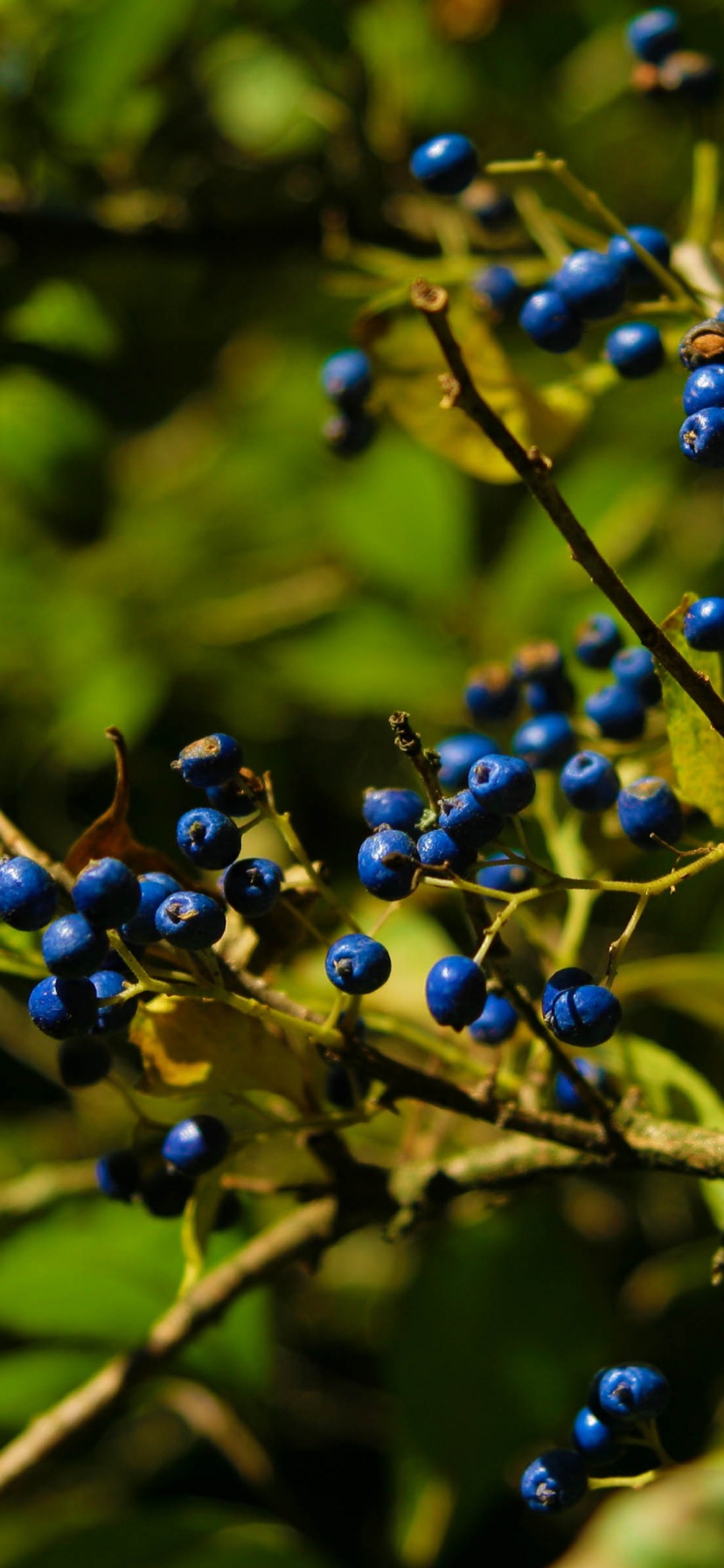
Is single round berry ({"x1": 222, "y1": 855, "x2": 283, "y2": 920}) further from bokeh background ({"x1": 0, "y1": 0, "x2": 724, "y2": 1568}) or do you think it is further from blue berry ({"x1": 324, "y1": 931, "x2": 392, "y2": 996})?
bokeh background ({"x1": 0, "y1": 0, "x2": 724, "y2": 1568})

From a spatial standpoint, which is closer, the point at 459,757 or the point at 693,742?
the point at 693,742

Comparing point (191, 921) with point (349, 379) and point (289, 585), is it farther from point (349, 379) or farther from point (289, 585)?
point (289, 585)

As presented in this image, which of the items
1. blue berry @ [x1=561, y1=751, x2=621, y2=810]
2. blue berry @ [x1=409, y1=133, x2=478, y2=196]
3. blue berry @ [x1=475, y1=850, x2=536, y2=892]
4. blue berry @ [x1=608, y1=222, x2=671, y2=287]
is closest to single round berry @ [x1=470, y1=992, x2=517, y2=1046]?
blue berry @ [x1=475, y1=850, x2=536, y2=892]

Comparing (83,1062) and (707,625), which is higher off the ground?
(707,625)

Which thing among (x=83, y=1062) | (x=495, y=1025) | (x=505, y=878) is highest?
(x=83, y=1062)

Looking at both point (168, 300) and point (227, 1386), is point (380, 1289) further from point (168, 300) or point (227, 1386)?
point (168, 300)

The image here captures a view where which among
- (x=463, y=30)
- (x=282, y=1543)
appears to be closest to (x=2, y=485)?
(x=463, y=30)

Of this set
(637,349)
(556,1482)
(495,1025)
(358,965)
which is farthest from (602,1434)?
(637,349)

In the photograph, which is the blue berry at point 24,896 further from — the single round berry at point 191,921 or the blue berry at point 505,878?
the blue berry at point 505,878
